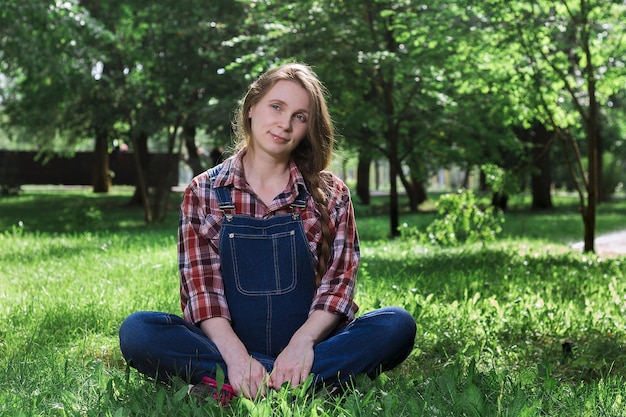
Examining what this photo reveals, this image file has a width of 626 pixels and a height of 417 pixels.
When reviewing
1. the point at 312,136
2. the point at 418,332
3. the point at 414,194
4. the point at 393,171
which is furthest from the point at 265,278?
the point at 414,194

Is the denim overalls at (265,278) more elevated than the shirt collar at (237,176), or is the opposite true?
the shirt collar at (237,176)

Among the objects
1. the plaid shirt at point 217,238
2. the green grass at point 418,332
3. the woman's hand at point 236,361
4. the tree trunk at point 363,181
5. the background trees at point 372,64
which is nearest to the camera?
the green grass at point 418,332

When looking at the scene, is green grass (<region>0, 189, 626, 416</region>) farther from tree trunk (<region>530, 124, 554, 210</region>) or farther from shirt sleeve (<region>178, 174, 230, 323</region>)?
tree trunk (<region>530, 124, 554, 210</region>)

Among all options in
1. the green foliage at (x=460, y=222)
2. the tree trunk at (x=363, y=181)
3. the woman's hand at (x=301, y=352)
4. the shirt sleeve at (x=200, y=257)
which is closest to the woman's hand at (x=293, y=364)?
the woman's hand at (x=301, y=352)

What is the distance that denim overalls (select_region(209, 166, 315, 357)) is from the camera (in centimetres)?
332

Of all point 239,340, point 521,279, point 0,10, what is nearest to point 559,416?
point 239,340

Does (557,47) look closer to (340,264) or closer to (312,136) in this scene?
(312,136)

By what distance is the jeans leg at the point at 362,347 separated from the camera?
10.6ft

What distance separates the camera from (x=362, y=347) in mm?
3250

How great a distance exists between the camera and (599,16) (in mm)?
8477

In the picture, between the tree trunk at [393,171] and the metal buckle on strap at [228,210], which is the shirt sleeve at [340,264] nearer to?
the metal buckle on strap at [228,210]

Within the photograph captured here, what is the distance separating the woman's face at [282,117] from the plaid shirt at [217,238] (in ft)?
0.48

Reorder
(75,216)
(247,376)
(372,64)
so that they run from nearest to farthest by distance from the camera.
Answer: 1. (247,376)
2. (372,64)
3. (75,216)

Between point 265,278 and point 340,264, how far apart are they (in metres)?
0.33
